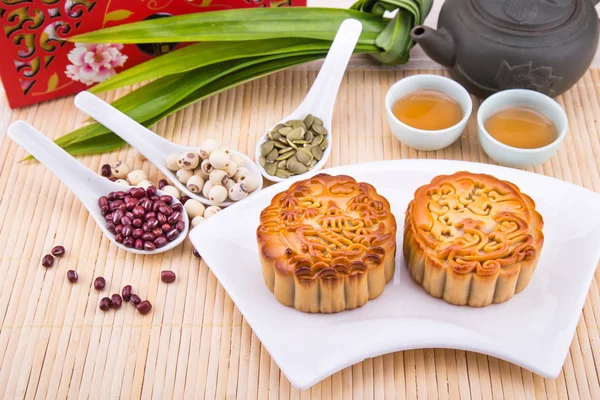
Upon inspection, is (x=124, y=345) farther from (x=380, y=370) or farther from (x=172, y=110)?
(x=172, y=110)

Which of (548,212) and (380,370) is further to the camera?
(548,212)

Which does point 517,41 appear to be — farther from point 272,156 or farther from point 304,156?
point 272,156

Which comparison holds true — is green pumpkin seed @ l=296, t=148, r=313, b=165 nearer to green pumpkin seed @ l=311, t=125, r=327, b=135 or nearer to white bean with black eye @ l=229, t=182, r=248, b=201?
green pumpkin seed @ l=311, t=125, r=327, b=135

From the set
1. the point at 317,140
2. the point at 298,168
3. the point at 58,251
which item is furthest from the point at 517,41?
the point at 58,251

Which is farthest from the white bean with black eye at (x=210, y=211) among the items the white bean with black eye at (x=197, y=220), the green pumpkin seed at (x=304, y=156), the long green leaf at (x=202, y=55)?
the long green leaf at (x=202, y=55)

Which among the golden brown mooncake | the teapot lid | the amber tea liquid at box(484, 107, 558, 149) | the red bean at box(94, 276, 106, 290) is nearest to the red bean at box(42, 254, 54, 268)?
the red bean at box(94, 276, 106, 290)

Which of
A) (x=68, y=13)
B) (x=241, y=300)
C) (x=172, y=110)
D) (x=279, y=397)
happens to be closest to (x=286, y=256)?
(x=241, y=300)

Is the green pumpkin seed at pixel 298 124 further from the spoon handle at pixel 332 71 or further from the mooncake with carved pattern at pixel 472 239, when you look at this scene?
the mooncake with carved pattern at pixel 472 239
